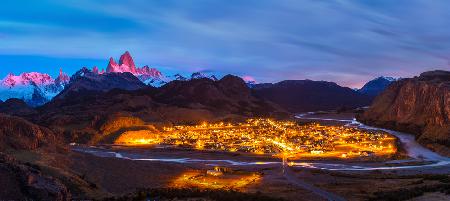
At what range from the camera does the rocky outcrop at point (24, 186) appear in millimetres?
38531

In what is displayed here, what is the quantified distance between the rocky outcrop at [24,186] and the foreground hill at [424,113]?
319 ft

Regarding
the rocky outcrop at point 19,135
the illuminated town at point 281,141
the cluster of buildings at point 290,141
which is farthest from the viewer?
the cluster of buildings at point 290,141

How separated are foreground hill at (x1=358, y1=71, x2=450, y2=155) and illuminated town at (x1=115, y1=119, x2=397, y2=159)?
9.45 metres

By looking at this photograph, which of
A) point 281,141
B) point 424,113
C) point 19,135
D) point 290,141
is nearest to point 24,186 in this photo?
point 19,135

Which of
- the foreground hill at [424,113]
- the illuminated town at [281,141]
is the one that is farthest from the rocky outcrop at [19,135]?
Answer: the foreground hill at [424,113]

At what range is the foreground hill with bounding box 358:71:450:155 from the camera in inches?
5226

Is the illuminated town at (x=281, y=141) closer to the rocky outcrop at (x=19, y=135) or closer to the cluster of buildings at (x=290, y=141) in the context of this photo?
the cluster of buildings at (x=290, y=141)

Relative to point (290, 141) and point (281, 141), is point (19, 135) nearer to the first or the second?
point (281, 141)

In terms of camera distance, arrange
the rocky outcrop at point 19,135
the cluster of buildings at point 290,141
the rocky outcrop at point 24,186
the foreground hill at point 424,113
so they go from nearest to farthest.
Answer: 1. the rocky outcrop at point 24,186
2. the rocky outcrop at point 19,135
3. the cluster of buildings at point 290,141
4. the foreground hill at point 424,113

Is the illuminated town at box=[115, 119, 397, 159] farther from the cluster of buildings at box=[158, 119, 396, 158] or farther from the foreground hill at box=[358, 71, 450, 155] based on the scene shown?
the foreground hill at box=[358, 71, 450, 155]

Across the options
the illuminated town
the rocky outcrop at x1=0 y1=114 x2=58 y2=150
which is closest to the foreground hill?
the illuminated town

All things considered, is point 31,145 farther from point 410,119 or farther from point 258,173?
point 410,119

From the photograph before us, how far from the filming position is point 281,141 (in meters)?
150

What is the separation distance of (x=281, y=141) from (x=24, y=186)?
375 ft
